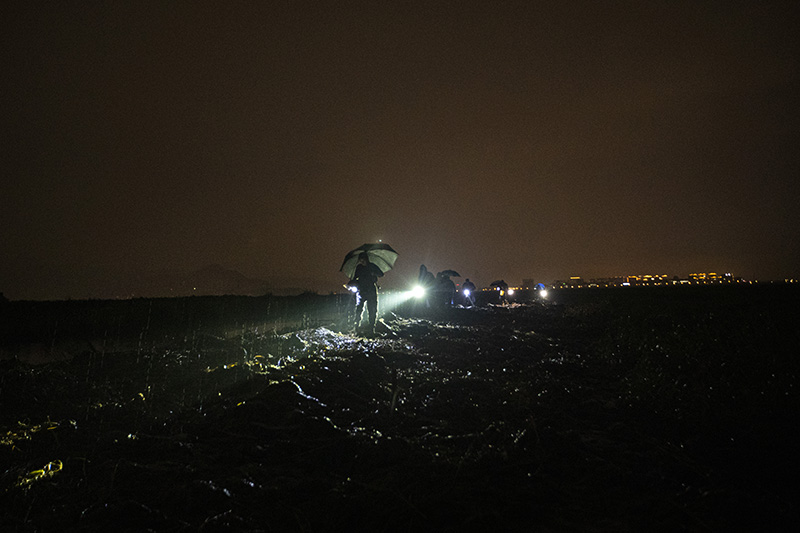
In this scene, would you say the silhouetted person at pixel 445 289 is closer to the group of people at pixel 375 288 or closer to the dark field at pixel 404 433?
the group of people at pixel 375 288

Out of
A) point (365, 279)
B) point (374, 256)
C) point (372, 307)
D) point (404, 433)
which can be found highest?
point (374, 256)

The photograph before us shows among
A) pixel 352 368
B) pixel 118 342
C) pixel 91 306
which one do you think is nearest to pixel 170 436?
pixel 352 368

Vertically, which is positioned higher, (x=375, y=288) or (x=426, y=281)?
(x=426, y=281)

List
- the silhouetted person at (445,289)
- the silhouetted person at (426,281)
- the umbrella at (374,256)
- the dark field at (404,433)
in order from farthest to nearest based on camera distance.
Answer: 1. the silhouetted person at (445,289)
2. the silhouetted person at (426,281)
3. the umbrella at (374,256)
4. the dark field at (404,433)

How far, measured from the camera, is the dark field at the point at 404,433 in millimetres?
3227

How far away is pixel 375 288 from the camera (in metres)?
13.9

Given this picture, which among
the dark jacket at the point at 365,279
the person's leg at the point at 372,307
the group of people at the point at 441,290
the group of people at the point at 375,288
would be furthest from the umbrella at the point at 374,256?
the group of people at the point at 441,290

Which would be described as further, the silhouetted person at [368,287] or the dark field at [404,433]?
the silhouetted person at [368,287]

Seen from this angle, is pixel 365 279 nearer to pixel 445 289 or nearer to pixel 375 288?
pixel 375 288

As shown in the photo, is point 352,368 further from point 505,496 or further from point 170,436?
point 505,496

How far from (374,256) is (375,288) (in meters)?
3.30

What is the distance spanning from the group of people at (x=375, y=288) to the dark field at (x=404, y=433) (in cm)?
450

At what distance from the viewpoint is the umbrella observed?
1616cm

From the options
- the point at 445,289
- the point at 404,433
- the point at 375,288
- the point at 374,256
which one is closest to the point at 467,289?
the point at 445,289
